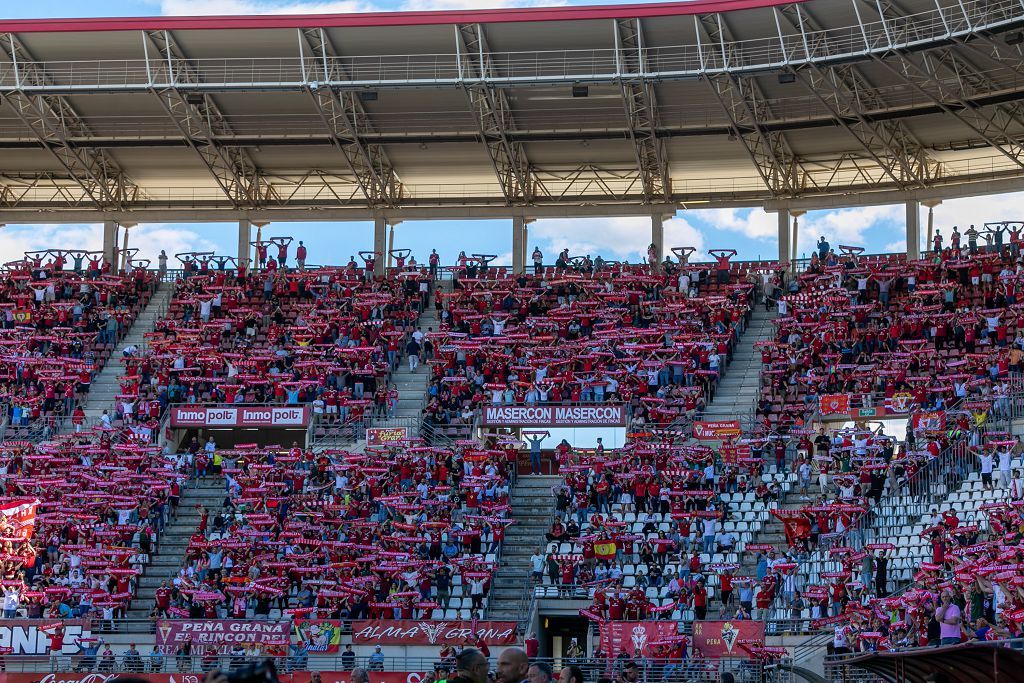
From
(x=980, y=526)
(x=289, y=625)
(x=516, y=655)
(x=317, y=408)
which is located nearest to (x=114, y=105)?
(x=317, y=408)

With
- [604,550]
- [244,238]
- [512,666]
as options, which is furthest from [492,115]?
[512,666]

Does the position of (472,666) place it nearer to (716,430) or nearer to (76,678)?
(76,678)

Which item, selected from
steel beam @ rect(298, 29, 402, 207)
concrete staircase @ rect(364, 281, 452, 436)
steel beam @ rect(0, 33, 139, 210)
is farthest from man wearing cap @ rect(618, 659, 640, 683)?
steel beam @ rect(0, 33, 139, 210)

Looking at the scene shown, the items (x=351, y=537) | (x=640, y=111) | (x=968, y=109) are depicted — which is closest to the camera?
(x=351, y=537)

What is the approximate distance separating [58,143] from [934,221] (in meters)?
27.5

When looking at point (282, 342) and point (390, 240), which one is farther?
point (390, 240)

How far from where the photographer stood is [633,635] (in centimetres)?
2827

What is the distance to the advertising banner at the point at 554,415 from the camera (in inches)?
1499

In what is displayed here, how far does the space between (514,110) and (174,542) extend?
55.4 feet

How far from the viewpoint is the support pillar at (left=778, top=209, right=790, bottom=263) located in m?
46.1

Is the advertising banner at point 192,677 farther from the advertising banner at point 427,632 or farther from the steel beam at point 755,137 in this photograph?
the steel beam at point 755,137

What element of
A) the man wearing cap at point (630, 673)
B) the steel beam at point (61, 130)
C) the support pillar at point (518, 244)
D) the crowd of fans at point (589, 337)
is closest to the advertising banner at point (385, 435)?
the crowd of fans at point (589, 337)

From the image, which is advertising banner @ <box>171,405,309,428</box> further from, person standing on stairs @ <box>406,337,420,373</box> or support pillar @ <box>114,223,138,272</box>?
support pillar @ <box>114,223,138,272</box>

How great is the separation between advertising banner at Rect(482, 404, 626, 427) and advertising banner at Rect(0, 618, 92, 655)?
1223 cm
